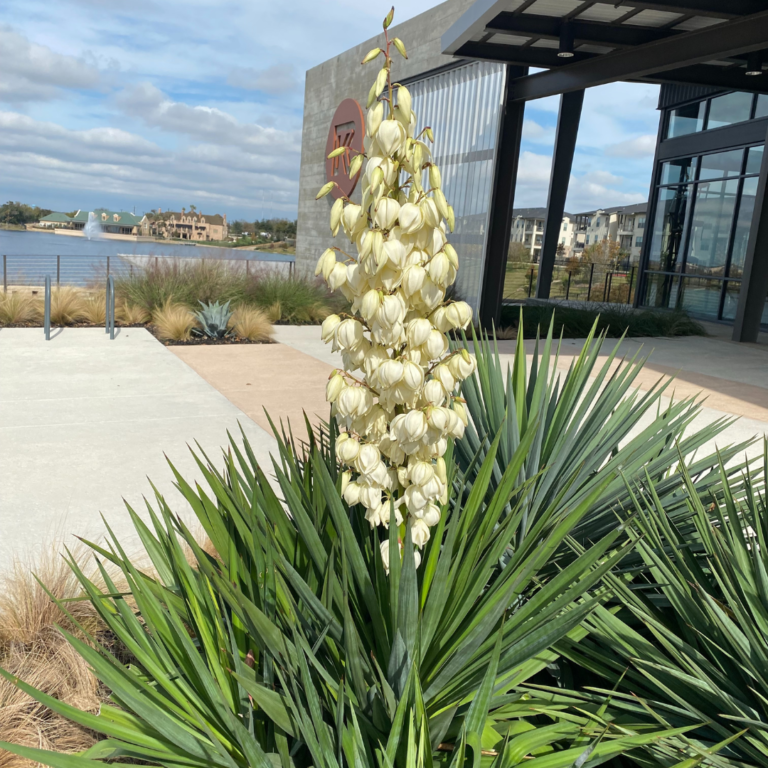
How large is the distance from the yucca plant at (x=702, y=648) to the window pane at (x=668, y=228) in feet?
53.3

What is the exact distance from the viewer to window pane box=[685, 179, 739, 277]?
48.9ft

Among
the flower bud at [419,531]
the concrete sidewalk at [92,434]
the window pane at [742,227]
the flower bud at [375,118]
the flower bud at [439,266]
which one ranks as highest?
the window pane at [742,227]

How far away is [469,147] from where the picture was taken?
12.6 meters

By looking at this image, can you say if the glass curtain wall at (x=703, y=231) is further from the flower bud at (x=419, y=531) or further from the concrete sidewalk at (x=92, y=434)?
the flower bud at (x=419, y=531)

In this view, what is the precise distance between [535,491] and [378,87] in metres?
1.24

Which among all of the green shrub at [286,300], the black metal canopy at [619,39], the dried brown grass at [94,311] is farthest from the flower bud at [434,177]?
the green shrub at [286,300]

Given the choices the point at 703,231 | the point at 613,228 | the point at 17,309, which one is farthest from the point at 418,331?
the point at 613,228

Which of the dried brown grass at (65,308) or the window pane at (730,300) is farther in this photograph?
the window pane at (730,300)

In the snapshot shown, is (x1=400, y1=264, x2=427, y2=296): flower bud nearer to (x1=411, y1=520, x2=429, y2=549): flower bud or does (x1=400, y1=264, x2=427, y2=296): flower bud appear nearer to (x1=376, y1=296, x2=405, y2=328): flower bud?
(x1=376, y1=296, x2=405, y2=328): flower bud

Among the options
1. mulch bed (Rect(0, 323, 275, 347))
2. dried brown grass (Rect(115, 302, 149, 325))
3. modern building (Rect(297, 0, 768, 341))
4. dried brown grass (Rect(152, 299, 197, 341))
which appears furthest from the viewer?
dried brown grass (Rect(115, 302, 149, 325))

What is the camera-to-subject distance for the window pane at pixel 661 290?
16484 mm

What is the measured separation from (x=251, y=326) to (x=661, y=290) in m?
11.1

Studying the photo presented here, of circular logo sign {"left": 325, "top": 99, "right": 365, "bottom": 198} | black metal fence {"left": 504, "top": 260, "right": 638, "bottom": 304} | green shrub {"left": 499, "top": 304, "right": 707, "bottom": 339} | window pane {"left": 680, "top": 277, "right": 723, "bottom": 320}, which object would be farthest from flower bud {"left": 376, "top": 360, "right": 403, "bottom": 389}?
black metal fence {"left": 504, "top": 260, "right": 638, "bottom": 304}

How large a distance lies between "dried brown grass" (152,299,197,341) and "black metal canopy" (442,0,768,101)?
5.38 meters
